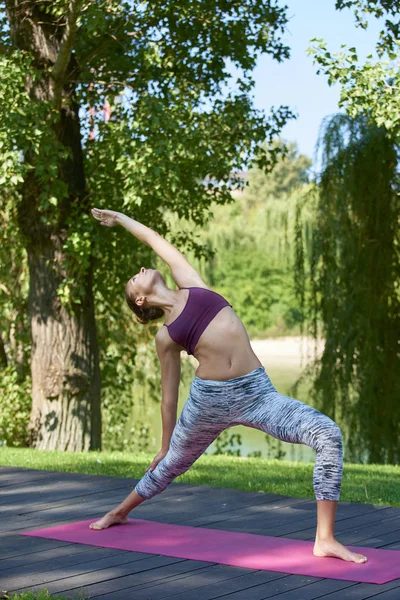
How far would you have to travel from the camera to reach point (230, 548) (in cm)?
442

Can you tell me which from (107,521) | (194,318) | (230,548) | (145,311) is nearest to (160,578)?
(230,548)

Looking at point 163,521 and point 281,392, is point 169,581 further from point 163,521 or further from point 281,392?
point 281,392

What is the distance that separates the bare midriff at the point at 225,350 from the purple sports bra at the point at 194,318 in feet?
0.12

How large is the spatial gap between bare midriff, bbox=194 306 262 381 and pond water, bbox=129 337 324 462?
712 cm

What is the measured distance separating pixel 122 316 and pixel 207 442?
8849mm

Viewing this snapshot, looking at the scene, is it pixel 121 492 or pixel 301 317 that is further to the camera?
pixel 301 317

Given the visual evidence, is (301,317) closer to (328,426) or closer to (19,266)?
(19,266)

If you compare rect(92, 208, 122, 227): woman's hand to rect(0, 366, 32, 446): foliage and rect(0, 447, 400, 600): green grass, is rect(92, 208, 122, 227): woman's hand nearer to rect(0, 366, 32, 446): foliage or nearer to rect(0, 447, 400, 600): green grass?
rect(0, 447, 400, 600): green grass

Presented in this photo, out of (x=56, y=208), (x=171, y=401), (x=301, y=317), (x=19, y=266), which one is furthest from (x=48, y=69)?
(x=171, y=401)

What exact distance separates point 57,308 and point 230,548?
667 centimetres

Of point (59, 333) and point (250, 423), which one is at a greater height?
point (59, 333)

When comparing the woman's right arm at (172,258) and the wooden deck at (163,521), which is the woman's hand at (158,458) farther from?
the woman's right arm at (172,258)

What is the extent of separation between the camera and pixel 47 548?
14.9ft

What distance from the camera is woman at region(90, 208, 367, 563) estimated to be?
4117 mm
